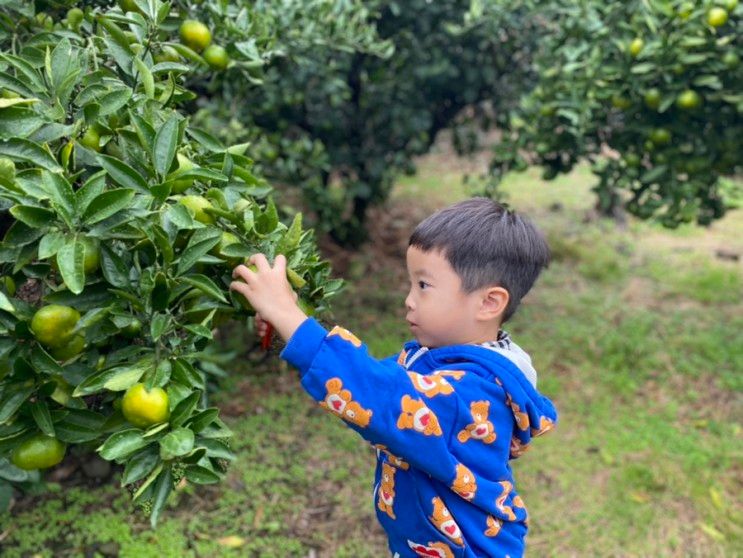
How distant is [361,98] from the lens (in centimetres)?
455

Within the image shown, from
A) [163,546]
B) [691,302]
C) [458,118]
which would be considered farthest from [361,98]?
[163,546]

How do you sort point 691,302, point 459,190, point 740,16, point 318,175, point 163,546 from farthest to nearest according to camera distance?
point 459,190
point 691,302
point 318,175
point 740,16
point 163,546

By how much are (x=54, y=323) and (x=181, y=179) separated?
0.31 m

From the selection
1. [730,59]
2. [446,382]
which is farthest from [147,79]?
[730,59]

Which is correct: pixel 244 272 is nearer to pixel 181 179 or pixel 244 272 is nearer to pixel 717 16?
pixel 181 179

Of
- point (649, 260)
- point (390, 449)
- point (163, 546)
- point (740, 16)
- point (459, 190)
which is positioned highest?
point (740, 16)

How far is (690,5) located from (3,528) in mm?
3141

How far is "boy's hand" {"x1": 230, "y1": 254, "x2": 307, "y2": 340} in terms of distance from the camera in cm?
126

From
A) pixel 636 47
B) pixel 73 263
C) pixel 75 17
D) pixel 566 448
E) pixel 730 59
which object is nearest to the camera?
pixel 73 263

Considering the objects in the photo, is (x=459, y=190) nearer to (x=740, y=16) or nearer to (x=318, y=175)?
(x=318, y=175)

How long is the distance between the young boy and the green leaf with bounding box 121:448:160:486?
28 centimetres

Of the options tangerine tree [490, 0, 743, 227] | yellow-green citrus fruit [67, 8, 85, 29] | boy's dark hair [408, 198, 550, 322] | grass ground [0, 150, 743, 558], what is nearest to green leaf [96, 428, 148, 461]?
boy's dark hair [408, 198, 550, 322]

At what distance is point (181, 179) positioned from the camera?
1249 mm

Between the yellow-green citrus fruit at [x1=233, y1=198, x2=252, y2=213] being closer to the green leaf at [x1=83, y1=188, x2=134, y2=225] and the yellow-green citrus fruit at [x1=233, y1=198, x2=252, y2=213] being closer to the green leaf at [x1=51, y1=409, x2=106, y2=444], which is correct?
the green leaf at [x1=83, y1=188, x2=134, y2=225]
